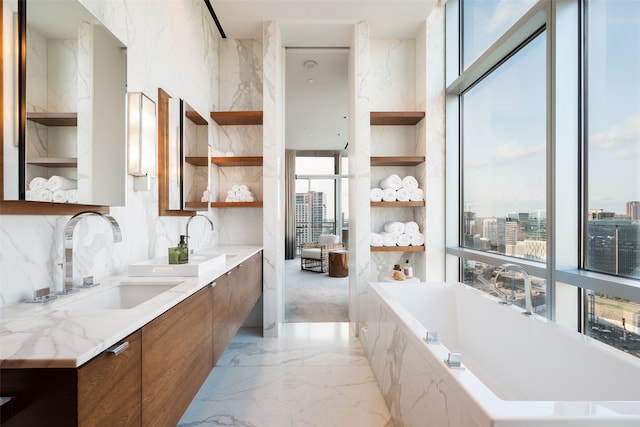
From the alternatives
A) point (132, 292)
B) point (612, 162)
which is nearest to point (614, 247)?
point (612, 162)


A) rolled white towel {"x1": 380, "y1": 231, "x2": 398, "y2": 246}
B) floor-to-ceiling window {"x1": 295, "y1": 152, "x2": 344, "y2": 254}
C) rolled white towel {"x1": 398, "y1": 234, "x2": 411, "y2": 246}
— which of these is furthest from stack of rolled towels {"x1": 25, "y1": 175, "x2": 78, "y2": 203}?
floor-to-ceiling window {"x1": 295, "y1": 152, "x2": 344, "y2": 254}

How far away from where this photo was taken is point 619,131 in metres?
1.55

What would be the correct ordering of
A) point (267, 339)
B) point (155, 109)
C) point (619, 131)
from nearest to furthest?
point (619, 131), point (155, 109), point (267, 339)

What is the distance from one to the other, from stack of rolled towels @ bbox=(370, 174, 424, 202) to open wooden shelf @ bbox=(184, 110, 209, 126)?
1733 mm

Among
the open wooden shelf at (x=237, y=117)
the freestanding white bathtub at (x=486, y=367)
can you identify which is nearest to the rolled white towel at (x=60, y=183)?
A: the freestanding white bathtub at (x=486, y=367)

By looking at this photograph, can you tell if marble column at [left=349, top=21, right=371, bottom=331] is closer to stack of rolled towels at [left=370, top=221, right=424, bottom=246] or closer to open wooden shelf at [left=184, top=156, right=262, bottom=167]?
stack of rolled towels at [left=370, top=221, right=424, bottom=246]

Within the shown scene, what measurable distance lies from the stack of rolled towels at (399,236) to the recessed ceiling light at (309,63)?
2.09m

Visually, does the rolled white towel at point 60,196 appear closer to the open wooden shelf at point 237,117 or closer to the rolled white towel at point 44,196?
the rolled white towel at point 44,196

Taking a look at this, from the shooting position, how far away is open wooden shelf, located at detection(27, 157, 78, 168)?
45.5 inches

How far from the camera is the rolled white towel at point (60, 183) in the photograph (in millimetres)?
1219

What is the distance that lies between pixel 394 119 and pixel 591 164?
5.85 ft

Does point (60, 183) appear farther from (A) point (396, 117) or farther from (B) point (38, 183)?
(A) point (396, 117)

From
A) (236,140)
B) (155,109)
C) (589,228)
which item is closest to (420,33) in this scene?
(236,140)

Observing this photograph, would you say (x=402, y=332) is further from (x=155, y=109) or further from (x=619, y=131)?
(x=155, y=109)
